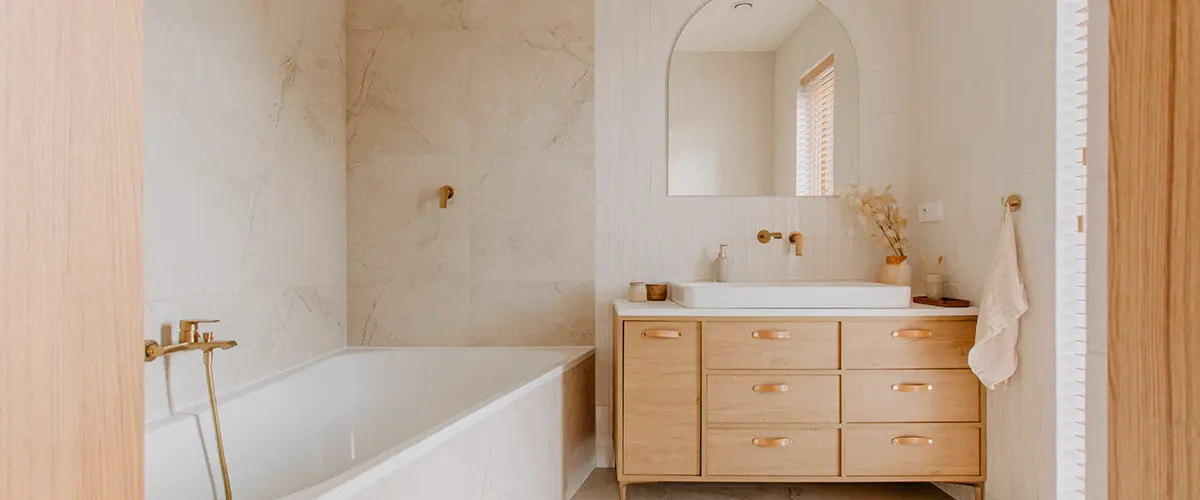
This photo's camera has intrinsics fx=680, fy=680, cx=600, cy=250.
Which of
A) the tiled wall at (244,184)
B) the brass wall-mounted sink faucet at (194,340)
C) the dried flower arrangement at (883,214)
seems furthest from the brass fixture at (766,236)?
the brass wall-mounted sink faucet at (194,340)

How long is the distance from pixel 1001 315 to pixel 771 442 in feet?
2.73

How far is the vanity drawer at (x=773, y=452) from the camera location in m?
2.32

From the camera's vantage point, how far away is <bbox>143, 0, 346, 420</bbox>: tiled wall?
1.75 metres

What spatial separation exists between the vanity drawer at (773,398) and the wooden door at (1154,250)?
1911 mm

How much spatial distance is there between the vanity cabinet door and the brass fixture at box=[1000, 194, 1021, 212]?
1049 mm

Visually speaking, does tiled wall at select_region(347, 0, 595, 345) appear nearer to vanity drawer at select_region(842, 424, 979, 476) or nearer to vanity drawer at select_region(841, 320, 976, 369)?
vanity drawer at select_region(841, 320, 976, 369)

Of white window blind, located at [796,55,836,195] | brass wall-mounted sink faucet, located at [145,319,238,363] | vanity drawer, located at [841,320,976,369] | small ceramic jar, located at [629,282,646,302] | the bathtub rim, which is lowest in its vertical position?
the bathtub rim

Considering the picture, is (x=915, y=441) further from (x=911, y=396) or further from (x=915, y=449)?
(x=911, y=396)

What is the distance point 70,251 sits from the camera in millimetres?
386

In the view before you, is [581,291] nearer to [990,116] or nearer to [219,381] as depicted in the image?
[219,381]

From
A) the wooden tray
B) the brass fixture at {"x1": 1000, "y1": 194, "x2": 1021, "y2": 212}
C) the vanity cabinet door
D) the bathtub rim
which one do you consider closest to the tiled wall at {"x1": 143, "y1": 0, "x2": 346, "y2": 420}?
the bathtub rim

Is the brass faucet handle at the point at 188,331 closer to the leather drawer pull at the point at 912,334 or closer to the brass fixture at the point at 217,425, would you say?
the brass fixture at the point at 217,425

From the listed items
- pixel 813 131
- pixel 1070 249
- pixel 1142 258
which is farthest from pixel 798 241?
pixel 1142 258

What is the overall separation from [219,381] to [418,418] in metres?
0.83
